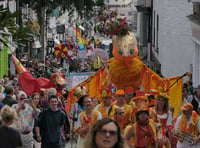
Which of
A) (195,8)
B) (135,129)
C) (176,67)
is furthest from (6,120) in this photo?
(176,67)

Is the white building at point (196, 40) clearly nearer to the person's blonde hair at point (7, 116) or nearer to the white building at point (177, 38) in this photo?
the white building at point (177, 38)

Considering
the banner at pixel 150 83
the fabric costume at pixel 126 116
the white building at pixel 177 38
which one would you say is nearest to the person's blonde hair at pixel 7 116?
the fabric costume at pixel 126 116

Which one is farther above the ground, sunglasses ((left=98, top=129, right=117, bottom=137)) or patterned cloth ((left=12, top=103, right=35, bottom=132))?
sunglasses ((left=98, top=129, right=117, bottom=137))

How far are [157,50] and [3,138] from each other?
93.3 ft

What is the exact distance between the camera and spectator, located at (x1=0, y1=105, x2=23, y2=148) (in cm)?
988

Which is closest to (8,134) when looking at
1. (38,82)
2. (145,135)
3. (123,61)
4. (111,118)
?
(145,135)

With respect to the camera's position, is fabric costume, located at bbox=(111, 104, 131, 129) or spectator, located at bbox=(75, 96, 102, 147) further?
fabric costume, located at bbox=(111, 104, 131, 129)

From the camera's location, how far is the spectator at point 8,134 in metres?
9.88

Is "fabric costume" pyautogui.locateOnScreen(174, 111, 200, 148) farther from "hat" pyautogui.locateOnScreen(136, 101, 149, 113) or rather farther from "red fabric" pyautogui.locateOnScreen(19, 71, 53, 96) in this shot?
"red fabric" pyautogui.locateOnScreen(19, 71, 53, 96)

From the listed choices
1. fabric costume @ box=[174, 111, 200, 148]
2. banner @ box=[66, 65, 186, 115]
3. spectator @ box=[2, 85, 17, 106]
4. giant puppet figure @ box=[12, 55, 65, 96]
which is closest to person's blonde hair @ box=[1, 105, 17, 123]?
fabric costume @ box=[174, 111, 200, 148]

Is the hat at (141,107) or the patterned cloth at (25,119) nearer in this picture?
the hat at (141,107)

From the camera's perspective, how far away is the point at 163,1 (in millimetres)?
33969

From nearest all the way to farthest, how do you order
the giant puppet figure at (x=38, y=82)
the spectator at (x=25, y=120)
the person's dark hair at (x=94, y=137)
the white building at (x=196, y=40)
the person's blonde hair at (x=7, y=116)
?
the person's dark hair at (x=94, y=137), the person's blonde hair at (x=7, y=116), the spectator at (x=25, y=120), the giant puppet figure at (x=38, y=82), the white building at (x=196, y=40)

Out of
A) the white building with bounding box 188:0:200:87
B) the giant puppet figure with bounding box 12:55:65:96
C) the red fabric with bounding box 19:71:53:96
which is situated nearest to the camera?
the giant puppet figure with bounding box 12:55:65:96
